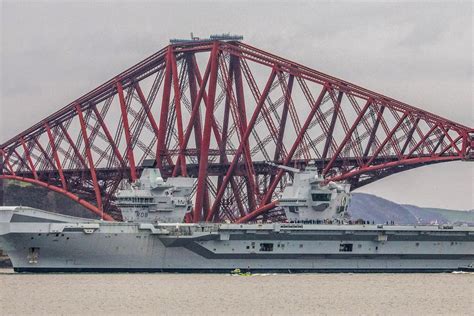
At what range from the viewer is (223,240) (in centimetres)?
9638

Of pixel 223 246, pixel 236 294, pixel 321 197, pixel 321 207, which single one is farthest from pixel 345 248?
pixel 236 294

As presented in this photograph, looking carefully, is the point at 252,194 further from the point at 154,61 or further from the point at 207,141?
the point at 154,61

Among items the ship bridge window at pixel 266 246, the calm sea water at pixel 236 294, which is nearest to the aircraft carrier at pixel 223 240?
the ship bridge window at pixel 266 246

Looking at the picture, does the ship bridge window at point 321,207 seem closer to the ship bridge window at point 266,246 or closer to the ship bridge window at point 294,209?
the ship bridge window at point 294,209

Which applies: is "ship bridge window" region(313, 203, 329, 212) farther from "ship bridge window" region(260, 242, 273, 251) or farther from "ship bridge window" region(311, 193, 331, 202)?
"ship bridge window" region(260, 242, 273, 251)

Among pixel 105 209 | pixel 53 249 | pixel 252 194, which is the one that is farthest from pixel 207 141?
pixel 53 249

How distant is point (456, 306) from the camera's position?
75.6 metres

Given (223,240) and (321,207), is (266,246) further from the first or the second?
(321,207)

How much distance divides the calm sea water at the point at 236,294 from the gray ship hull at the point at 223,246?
150cm

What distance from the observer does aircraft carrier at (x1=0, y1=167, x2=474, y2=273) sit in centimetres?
9388

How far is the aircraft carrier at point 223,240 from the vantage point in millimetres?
93875

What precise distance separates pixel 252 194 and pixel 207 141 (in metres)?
6.12

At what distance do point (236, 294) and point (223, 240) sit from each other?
1600 cm

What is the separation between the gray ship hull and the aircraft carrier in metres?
0.07
